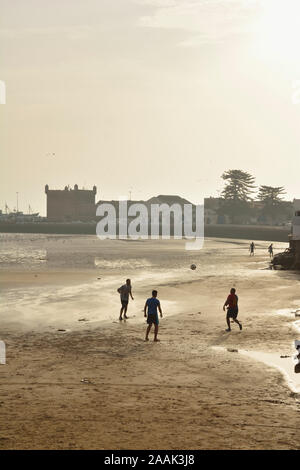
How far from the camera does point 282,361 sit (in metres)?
15.0

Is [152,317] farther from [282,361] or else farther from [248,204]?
[248,204]

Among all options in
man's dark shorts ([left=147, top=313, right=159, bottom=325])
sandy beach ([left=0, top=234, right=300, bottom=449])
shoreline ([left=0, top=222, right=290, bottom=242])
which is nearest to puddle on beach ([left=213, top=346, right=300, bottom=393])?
sandy beach ([left=0, top=234, right=300, bottom=449])

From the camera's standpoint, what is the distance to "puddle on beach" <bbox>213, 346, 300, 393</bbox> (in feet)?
42.5

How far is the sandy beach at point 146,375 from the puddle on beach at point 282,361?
49 millimetres

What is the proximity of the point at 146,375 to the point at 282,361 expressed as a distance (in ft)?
12.5

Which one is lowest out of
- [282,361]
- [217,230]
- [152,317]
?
[282,361]

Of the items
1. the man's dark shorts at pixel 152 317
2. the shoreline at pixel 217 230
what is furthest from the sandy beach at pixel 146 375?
the shoreline at pixel 217 230

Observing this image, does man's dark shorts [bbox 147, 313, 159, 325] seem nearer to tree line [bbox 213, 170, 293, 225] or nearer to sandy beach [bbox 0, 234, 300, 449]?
sandy beach [bbox 0, 234, 300, 449]

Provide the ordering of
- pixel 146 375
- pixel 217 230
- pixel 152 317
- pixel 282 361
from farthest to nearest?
pixel 217 230
pixel 152 317
pixel 282 361
pixel 146 375

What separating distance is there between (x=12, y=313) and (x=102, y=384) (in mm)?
11137

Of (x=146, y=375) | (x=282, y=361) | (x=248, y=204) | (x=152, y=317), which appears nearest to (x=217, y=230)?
(x=248, y=204)

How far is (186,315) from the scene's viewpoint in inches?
885
